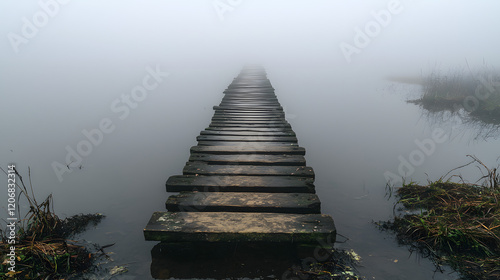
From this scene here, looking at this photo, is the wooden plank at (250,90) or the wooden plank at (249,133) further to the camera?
the wooden plank at (250,90)

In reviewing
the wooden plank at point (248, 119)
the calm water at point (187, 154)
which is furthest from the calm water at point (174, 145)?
the wooden plank at point (248, 119)

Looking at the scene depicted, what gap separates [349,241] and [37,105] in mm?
13954

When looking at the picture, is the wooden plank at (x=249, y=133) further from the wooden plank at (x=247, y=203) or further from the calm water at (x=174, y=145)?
the wooden plank at (x=247, y=203)

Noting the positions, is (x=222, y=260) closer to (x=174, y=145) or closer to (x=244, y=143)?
(x=244, y=143)

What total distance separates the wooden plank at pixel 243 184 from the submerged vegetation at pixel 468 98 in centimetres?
967

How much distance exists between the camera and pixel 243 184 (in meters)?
3.55

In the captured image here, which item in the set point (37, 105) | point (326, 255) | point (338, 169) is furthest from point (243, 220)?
point (37, 105)

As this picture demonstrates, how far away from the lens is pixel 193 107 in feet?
43.3

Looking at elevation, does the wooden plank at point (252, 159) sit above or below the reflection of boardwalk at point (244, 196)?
above

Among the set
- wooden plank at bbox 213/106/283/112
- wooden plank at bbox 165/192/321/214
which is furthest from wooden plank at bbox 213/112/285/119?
wooden plank at bbox 165/192/321/214

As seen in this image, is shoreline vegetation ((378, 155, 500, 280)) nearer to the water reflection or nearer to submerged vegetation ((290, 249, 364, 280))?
submerged vegetation ((290, 249, 364, 280))

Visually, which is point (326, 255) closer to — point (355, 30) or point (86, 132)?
point (86, 132)

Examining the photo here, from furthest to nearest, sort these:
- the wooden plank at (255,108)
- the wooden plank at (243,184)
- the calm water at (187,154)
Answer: the wooden plank at (255,108) < the calm water at (187,154) < the wooden plank at (243,184)

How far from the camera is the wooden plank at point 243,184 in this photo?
3457 millimetres
